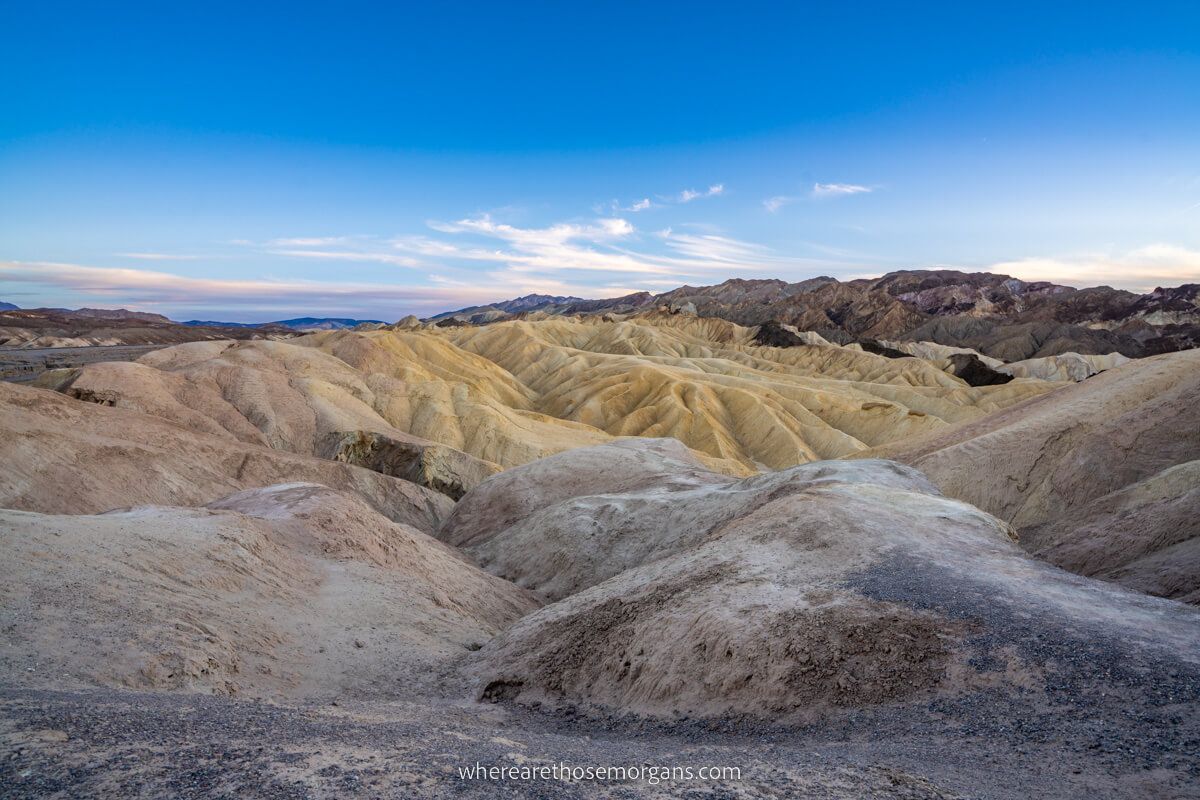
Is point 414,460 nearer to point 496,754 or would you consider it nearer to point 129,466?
point 129,466

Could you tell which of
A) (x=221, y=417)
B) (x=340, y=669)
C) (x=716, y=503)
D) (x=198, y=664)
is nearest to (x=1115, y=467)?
(x=716, y=503)

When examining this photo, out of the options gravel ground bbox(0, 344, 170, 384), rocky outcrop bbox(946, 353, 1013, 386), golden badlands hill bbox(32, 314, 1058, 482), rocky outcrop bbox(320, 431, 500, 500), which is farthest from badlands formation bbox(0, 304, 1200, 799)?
rocky outcrop bbox(946, 353, 1013, 386)

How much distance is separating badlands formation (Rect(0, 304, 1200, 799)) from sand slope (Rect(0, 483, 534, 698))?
7 cm

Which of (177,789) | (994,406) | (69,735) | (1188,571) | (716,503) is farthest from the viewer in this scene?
(994,406)

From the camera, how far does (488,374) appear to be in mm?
75875

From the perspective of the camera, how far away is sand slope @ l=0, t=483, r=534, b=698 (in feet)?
33.3

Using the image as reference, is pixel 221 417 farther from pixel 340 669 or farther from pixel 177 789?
pixel 177 789

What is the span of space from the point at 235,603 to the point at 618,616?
752 cm

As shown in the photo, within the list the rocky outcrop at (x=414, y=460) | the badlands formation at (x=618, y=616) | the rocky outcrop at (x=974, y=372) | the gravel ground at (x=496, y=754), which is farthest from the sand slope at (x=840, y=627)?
the rocky outcrop at (x=974, y=372)

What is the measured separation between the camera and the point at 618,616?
1282cm

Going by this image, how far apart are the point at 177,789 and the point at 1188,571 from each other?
1863cm

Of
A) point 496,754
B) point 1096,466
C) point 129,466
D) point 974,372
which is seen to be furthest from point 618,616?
point 974,372

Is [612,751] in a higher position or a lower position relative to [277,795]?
lower

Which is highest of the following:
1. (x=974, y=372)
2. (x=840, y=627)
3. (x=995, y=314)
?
(x=995, y=314)
